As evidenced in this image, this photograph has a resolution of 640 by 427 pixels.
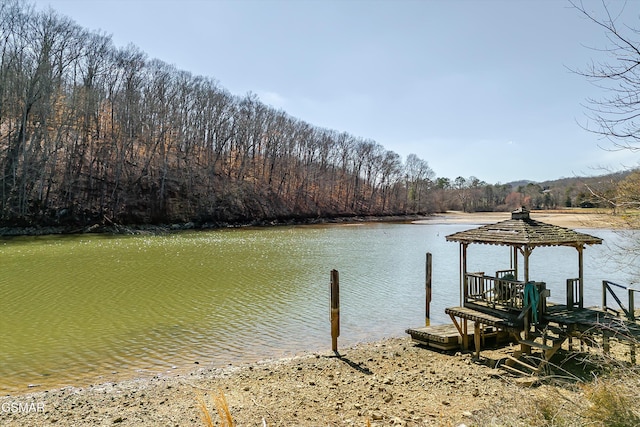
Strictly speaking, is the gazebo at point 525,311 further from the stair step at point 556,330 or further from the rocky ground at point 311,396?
the rocky ground at point 311,396

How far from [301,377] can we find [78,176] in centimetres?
4360

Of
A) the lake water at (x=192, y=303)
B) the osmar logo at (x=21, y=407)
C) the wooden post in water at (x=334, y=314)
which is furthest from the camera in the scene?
the wooden post in water at (x=334, y=314)

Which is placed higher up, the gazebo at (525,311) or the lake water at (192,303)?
the gazebo at (525,311)

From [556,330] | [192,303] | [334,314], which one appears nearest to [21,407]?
[334,314]

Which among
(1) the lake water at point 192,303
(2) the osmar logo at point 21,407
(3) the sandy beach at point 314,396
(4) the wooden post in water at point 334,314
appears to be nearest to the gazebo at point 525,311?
(3) the sandy beach at point 314,396

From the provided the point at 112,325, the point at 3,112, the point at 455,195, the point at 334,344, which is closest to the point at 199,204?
the point at 3,112

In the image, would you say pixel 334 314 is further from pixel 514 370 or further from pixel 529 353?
pixel 529 353

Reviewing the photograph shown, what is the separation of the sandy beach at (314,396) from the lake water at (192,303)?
0.90 m

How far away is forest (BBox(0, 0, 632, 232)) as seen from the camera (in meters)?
38.0

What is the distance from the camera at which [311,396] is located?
6754 mm

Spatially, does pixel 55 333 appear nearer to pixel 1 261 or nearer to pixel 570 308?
pixel 570 308

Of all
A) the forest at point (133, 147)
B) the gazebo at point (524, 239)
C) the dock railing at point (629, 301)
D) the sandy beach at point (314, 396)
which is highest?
the forest at point (133, 147)

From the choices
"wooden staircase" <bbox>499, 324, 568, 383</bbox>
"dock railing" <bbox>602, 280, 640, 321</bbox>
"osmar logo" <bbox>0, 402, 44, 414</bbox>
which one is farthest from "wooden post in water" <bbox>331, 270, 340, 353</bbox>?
"dock railing" <bbox>602, 280, 640, 321</bbox>

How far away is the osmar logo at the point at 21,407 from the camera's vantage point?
630cm
